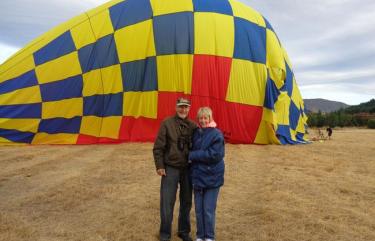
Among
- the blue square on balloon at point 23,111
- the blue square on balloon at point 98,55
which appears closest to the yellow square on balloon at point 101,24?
the blue square on balloon at point 98,55

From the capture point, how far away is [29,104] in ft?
37.9

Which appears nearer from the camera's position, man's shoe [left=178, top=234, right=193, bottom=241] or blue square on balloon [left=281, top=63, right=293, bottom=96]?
man's shoe [left=178, top=234, right=193, bottom=241]

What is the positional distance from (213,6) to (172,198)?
8.89 meters

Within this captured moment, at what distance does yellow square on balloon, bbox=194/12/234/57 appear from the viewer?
38.3 ft

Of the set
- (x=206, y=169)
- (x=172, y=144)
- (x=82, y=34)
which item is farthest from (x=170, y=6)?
(x=206, y=169)

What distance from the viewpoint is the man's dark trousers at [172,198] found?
4.32 metres

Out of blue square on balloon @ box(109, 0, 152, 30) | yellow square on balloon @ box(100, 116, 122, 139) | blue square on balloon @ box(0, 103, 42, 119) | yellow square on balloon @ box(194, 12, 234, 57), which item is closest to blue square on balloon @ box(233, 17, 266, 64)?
yellow square on balloon @ box(194, 12, 234, 57)

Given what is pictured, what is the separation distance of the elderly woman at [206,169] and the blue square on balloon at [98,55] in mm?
7933

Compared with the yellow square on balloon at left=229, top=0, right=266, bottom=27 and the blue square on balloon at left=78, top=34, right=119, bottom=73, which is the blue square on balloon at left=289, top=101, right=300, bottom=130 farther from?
the blue square on balloon at left=78, top=34, right=119, bottom=73

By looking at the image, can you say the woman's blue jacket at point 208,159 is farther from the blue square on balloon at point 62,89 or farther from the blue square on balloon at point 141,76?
the blue square on balloon at point 62,89

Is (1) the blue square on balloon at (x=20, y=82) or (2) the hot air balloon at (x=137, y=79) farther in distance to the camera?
(1) the blue square on balloon at (x=20, y=82)

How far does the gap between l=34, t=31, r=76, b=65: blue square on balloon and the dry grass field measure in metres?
3.02

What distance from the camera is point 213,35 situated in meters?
11.7

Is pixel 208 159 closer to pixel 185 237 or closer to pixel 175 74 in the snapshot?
pixel 185 237
